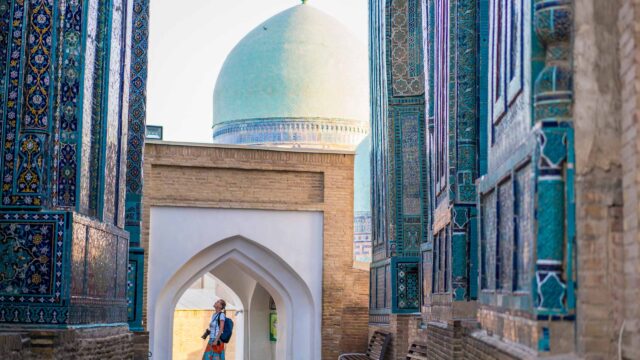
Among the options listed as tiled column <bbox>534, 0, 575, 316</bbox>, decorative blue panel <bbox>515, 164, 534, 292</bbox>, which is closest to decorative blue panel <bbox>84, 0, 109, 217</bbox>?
decorative blue panel <bbox>515, 164, 534, 292</bbox>

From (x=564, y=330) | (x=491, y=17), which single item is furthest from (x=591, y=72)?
(x=491, y=17)

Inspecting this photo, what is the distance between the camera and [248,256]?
588 inches

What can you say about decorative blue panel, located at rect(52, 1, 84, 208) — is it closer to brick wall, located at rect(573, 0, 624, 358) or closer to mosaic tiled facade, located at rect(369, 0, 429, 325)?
brick wall, located at rect(573, 0, 624, 358)

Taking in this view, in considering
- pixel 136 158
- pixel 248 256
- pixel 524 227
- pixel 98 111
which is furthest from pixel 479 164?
pixel 248 256

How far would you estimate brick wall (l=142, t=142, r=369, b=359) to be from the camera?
1445 centimetres

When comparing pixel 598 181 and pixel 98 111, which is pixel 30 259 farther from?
pixel 598 181

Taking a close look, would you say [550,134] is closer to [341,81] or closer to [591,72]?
[591,72]

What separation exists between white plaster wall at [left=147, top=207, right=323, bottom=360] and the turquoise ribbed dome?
778 cm

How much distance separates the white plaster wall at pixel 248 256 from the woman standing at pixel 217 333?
2.62 m

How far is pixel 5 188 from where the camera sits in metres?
5.83

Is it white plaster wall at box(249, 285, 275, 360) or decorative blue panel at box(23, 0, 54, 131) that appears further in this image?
white plaster wall at box(249, 285, 275, 360)

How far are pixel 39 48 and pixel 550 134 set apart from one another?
3238 millimetres

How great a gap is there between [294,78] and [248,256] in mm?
8655

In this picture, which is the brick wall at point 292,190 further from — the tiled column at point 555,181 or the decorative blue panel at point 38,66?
the tiled column at point 555,181
